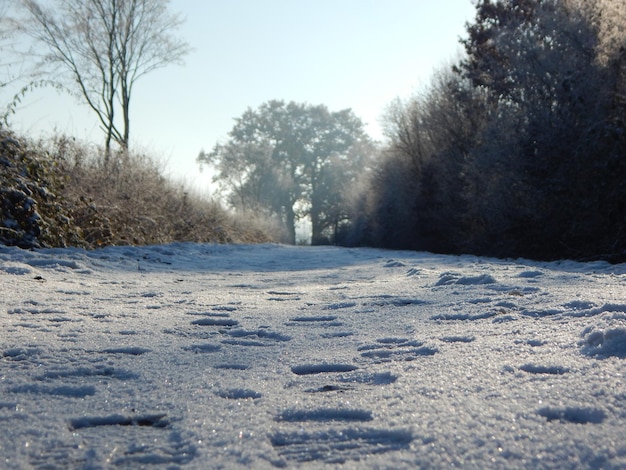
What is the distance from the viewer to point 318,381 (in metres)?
1.93

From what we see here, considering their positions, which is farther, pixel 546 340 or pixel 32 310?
pixel 32 310

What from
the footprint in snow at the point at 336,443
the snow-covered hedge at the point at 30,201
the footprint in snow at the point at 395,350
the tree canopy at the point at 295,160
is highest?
the tree canopy at the point at 295,160

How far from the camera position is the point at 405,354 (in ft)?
7.41

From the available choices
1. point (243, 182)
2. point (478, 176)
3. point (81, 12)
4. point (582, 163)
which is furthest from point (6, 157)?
point (243, 182)

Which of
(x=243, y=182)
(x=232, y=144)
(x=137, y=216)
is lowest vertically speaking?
(x=137, y=216)

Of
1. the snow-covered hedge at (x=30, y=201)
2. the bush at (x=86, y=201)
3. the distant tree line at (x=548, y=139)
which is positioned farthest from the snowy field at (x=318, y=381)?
the distant tree line at (x=548, y=139)

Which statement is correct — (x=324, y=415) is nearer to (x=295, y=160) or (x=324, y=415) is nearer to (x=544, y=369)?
(x=544, y=369)

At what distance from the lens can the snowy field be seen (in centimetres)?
129

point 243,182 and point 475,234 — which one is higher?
point 243,182

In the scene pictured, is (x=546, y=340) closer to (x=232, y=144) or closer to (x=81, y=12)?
(x=81, y=12)

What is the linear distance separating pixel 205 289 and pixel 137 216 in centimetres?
564

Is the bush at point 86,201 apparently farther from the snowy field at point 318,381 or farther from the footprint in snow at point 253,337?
the footprint in snow at point 253,337

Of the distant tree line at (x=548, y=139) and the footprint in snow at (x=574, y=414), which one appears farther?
the distant tree line at (x=548, y=139)

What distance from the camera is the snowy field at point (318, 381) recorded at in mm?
1291
